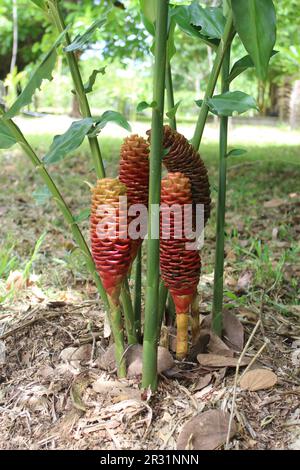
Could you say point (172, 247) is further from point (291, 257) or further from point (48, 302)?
point (291, 257)

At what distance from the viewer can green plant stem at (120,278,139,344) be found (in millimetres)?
1066

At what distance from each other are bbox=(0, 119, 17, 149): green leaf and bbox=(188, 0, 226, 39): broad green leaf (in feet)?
1.43

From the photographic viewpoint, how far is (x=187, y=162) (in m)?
0.98

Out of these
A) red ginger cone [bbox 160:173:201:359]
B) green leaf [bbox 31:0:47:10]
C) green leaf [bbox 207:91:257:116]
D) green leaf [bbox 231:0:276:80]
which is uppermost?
green leaf [bbox 31:0:47:10]

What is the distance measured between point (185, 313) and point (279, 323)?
46cm

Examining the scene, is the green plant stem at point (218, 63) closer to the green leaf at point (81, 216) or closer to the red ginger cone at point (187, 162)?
the red ginger cone at point (187, 162)

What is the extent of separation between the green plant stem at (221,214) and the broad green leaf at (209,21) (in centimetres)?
5

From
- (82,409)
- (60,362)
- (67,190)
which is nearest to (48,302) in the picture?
(60,362)

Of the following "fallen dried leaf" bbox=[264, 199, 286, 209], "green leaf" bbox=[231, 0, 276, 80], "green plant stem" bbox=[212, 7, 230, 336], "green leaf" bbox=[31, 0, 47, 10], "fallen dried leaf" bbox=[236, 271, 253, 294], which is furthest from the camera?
"fallen dried leaf" bbox=[264, 199, 286, 209]

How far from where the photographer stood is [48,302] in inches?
59.3

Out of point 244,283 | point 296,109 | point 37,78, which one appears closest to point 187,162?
point 37,78

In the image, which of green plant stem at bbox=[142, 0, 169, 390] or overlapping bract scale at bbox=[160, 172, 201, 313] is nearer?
green plant stem at bbox=[142, 0, 169, 390]

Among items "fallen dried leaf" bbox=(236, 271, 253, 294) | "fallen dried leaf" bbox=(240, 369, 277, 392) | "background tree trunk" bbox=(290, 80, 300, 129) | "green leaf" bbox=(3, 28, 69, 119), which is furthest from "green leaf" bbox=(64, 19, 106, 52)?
"background tree trunk" bbox=(290, 80, 300, 129)

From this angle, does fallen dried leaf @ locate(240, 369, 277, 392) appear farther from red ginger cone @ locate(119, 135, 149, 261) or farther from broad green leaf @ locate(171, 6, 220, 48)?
broad green leaf @ locate(171, 6, 220, 48)
